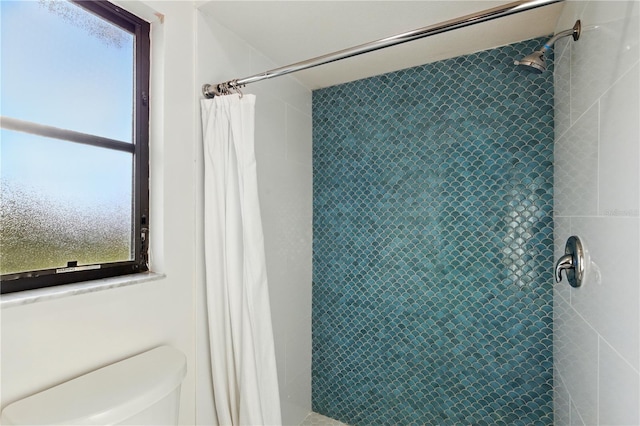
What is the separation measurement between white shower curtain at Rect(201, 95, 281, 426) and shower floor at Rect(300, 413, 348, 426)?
0.88 m

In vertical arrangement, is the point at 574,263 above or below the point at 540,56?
below

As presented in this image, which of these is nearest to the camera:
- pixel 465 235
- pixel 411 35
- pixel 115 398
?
pixel 115 398

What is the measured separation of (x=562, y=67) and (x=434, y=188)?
2.48 ft

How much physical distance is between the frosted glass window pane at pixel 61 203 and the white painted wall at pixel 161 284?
12 cm

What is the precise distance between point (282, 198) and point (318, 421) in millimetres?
1471

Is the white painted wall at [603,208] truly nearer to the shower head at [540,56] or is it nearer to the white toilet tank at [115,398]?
the shower head at [540,56]

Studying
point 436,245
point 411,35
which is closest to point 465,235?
point 436,245

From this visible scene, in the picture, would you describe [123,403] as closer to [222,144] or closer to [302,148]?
[222,144]

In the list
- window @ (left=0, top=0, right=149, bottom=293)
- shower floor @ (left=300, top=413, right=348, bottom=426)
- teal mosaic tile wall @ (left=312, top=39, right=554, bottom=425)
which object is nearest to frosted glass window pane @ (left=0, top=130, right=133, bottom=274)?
window @ (left=0, top=0, right=149, bottom=293)

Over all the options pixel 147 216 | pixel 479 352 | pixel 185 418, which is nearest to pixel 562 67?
pixel 479 352

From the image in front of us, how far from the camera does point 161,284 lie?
3.79ft

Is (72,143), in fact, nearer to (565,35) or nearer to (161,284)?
(161,284)

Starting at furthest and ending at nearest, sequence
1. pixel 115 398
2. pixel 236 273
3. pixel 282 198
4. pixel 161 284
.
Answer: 1. pixel 282 198
2. pixel 236 273
3. pixel 161 284
4. pixel 115 398

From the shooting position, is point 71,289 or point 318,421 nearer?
point 71,289
